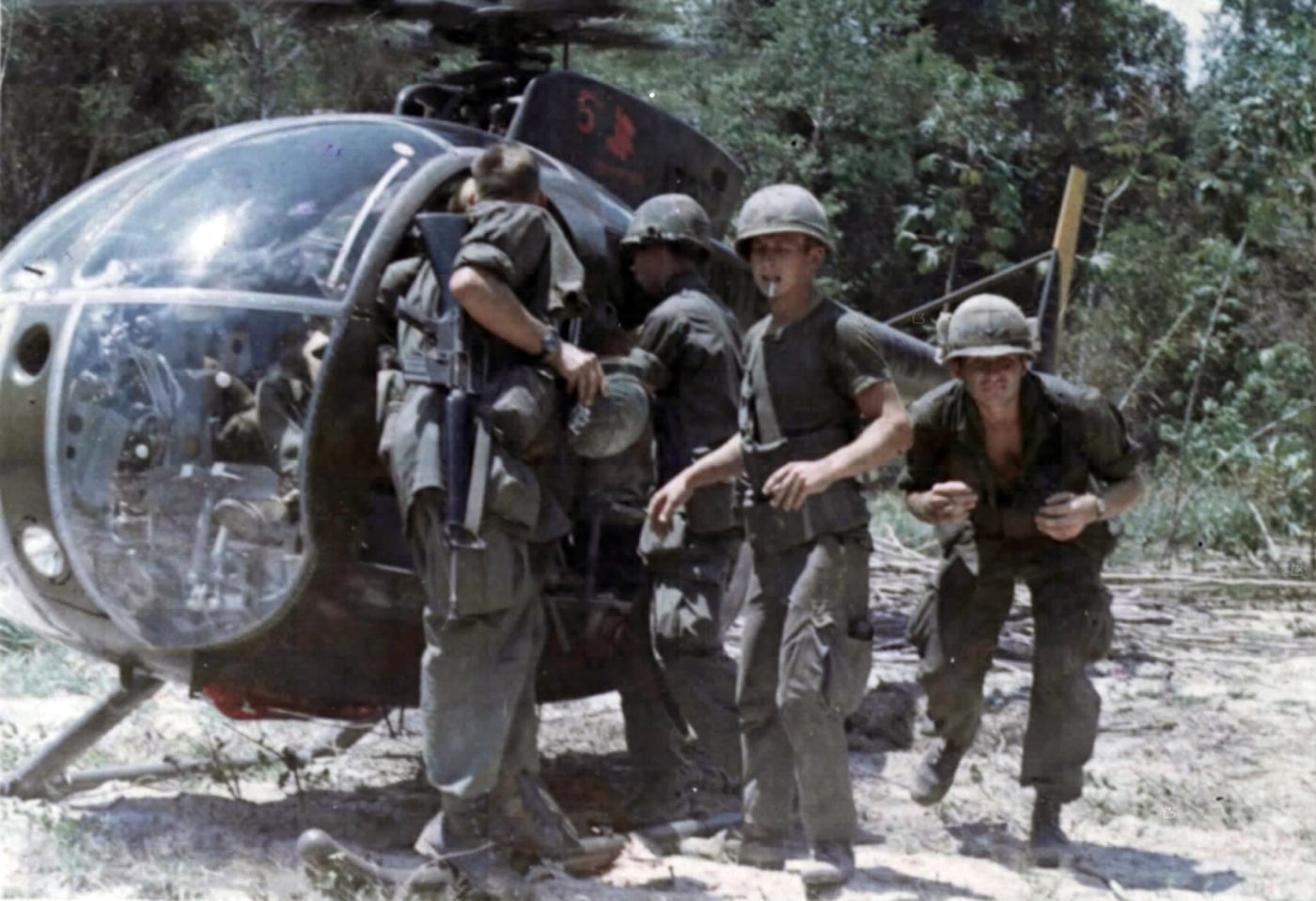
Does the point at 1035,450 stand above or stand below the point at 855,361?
below

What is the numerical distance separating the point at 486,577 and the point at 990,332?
153 centimetres

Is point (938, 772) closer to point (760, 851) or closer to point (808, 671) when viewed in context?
point (760, 851)

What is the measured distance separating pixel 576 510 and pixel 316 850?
1.30 m

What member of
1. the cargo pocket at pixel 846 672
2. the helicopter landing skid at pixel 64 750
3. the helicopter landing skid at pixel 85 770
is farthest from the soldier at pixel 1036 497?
the helicopter landing skid at pixel 64 750

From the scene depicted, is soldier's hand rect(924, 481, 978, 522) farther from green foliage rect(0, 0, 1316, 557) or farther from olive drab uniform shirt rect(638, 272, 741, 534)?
green foliage rect(0, 0, 1316, 557)

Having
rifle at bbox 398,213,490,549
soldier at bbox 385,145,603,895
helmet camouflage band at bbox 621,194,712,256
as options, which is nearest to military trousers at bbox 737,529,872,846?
soldier at bbox 385,145,603,895

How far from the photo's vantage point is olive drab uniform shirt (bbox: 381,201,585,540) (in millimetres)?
4184

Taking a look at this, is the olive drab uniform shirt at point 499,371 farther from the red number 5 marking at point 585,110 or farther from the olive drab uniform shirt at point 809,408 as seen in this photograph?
the red number 5 marking at point 585,110

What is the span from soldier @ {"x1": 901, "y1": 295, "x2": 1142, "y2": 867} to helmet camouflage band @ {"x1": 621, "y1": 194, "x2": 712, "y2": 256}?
0.79 m

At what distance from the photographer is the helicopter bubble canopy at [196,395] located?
4.39 meters

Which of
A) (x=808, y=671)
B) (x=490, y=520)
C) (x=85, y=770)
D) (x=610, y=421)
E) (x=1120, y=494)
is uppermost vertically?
(x=610, y=421)

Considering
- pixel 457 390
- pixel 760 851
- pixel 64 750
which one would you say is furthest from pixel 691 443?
pixel 64 750

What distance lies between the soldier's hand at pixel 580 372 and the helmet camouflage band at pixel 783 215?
0.53 meters

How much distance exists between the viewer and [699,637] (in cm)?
492
